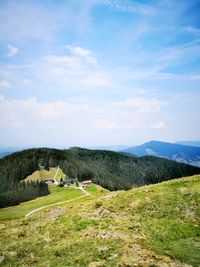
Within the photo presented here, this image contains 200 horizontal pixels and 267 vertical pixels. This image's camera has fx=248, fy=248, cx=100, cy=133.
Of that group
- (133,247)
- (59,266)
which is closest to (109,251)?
(133,247)

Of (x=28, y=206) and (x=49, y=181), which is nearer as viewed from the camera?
(x=28, y=206)

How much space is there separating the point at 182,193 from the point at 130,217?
9.55 metres

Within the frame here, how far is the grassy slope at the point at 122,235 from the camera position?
68.4ft

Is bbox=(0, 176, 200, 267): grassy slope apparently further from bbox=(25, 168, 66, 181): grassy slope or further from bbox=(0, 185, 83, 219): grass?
bbox=(25, 168, 66, 181): grassy slope

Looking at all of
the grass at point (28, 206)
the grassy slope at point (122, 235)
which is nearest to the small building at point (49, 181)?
the grass at point (28, 206)

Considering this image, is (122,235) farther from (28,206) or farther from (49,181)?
(49,181)

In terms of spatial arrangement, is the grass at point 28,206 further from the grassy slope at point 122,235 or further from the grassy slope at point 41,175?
the grassy slope at point 122,235

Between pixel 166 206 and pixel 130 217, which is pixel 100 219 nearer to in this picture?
pixel 130 217

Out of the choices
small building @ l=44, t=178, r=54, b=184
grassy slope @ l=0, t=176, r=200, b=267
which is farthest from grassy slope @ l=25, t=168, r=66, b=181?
grassy slope @ l=0, t=176, r=200, b=267

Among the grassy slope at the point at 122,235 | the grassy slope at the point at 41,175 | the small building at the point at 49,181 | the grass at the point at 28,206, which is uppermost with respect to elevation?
the grassy slope at the point at 122,235

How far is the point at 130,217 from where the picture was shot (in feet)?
105

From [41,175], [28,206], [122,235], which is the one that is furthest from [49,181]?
[122,235]

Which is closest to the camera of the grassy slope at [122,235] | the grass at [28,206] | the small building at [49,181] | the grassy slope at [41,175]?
the grassy slope at [122,235]

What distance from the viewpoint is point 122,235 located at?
26125 mm
